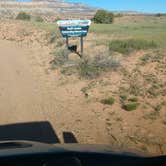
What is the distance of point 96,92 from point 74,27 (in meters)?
6.42

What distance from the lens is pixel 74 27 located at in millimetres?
21516

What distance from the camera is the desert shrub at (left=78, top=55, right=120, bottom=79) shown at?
18.3 meters

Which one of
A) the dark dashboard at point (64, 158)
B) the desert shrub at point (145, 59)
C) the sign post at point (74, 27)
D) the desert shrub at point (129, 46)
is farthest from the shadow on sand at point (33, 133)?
the desert shrub at point (129, 46)

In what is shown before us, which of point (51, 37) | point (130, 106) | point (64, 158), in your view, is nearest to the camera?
point (64, 158)

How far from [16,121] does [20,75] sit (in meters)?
7.48

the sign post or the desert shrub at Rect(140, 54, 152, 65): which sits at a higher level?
the sign post

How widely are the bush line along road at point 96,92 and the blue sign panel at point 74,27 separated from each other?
3.83 ft

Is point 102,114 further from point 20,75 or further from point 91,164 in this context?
point 91,164

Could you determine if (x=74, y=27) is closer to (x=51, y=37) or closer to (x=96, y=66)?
(x=96, y=66)

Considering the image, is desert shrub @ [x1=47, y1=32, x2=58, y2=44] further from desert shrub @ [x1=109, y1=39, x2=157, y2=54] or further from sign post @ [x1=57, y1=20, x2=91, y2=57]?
sign post @ [x1=57, y1=20, x2=91, y2=57]

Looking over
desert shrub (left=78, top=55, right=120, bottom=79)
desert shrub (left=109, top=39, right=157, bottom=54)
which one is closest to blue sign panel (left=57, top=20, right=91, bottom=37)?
desert shrub (left=78, top=55, right=120, bottom=79)

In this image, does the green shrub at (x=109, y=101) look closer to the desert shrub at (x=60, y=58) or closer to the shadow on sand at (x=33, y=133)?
the shadow on sand at (x=33, y=133)

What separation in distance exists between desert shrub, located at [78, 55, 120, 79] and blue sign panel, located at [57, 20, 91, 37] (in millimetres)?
1598

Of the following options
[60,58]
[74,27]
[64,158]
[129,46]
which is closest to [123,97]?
[74,27]
